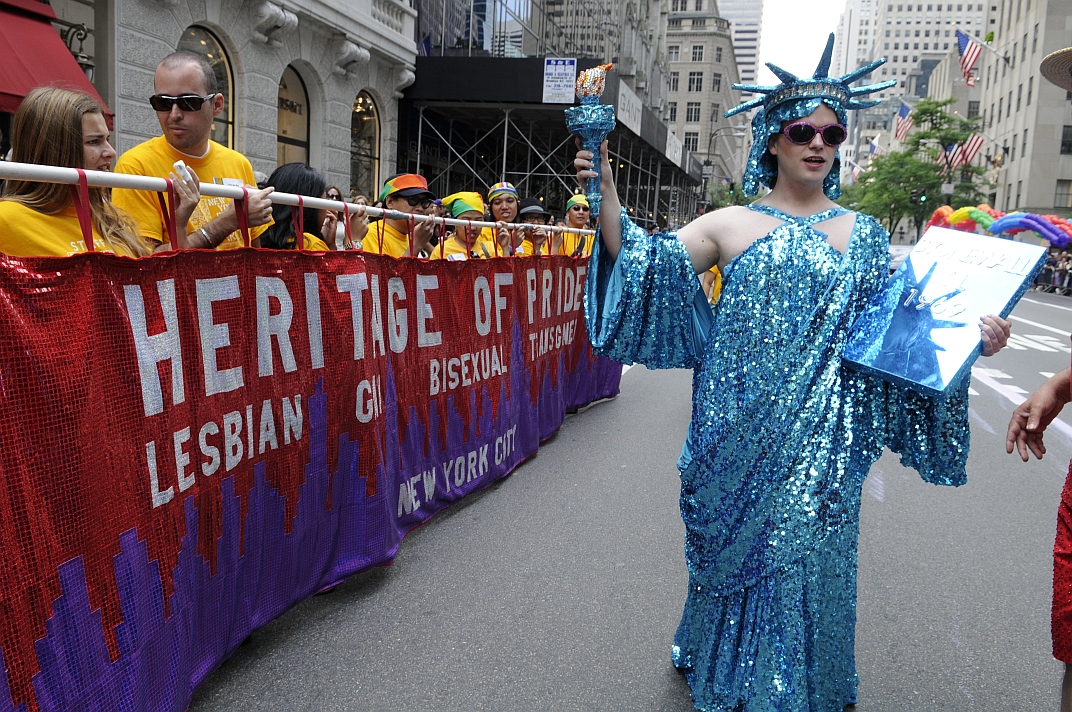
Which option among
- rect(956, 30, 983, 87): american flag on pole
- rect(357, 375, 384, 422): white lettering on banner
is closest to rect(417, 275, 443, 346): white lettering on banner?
rect(357, 375, 384, 422): white lettering on banner

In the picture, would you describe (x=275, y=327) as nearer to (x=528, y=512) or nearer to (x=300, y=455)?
(x=300, y=455)

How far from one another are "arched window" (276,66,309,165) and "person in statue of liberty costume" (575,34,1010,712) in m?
11.7

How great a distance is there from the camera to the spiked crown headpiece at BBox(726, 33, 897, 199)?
2.49 m

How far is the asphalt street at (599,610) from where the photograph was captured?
274 centimetres

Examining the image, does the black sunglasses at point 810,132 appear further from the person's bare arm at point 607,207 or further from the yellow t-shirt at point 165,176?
the yellow t-shirt at point 165,176

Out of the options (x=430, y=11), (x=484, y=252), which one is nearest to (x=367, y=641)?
(x=484, y=252)

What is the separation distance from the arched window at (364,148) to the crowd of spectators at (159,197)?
10.7m

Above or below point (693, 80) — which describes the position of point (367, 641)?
below

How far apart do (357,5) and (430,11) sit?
12.7 feet

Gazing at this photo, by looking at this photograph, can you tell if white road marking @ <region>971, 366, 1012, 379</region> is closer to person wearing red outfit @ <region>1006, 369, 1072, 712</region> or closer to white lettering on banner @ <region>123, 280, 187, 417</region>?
person wearing red outfit @ <region>1006, 369, 1072, 712</region>

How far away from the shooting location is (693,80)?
10262 cm

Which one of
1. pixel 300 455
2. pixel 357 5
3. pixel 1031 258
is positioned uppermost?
pixel 357 5

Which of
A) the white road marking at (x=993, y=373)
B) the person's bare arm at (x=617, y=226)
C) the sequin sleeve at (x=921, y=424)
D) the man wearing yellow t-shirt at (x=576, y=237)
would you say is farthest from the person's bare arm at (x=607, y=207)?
the white road marking at (x=993, y=373)

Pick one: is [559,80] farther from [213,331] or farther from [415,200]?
[213,331]
